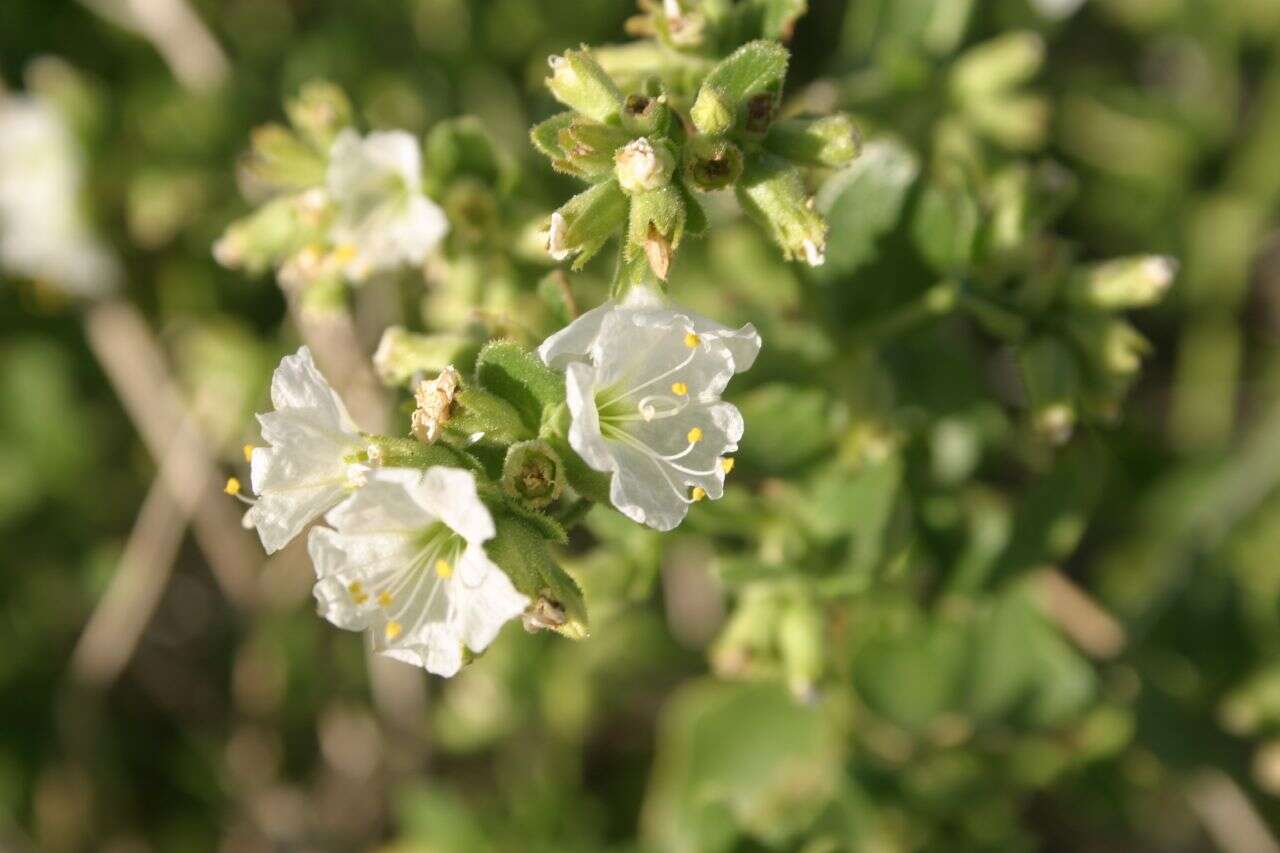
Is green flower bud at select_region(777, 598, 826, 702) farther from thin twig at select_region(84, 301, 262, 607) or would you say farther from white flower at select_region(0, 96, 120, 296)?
white flower at select_region(0, 96, 120, 296)

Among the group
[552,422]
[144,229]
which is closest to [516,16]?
[144,229]

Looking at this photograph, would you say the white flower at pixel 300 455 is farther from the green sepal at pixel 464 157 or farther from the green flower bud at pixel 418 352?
the green sepal at pixel 464 157

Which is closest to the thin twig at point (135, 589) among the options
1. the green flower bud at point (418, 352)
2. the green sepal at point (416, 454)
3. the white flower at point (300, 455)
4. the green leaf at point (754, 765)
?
the green leaf at point (754, 765)

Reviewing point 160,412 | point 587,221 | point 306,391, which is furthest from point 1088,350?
point 160,412

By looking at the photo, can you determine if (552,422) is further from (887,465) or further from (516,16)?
(516,16)

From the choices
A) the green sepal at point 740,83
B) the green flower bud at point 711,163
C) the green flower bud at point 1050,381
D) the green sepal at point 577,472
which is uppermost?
the green sepal at point 740,83

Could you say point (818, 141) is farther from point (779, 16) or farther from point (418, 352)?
point (418, 352)
